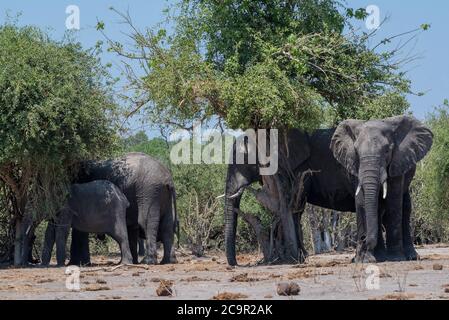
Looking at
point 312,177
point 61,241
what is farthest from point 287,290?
point 61,241

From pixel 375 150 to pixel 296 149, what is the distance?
9.35 ft

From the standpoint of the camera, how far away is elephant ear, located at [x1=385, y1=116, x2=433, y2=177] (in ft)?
78.5

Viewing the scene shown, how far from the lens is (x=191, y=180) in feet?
138

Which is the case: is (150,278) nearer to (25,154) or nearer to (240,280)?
(240,280)

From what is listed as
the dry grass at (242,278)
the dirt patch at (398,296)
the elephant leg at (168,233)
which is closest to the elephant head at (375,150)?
the dry grass at (242,278)

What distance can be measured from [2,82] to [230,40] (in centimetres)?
480

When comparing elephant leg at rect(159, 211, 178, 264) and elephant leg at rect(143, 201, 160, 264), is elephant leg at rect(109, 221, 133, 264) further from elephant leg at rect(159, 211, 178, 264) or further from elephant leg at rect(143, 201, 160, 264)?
elephant leg at rect(159, 211, 178, 264)

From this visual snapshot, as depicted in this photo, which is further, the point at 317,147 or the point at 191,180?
the point at 191,180

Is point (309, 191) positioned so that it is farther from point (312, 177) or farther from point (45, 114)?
point (45, 114)

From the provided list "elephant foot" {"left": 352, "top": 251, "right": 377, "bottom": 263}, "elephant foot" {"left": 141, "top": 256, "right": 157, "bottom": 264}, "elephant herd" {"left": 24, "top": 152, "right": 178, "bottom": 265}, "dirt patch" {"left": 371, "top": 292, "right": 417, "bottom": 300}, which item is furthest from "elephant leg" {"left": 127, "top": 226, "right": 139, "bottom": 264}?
"dirt patch" {"left": 371, "top": 292, "right": 417, "bottom": 300}

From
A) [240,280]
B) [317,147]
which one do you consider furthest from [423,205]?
[240,280]

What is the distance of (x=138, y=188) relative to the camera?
28484mm
